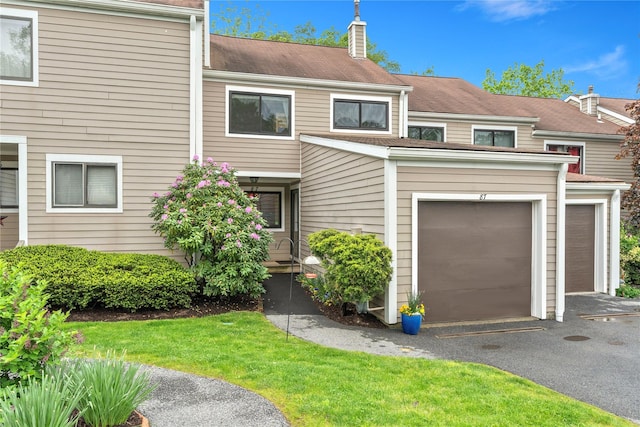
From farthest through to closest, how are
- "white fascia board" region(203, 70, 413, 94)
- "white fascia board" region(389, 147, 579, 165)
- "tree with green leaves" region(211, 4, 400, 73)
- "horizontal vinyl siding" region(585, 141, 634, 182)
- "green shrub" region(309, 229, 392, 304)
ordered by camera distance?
"tree with green leaves" region(211, 4, 400, 73)
"horizontal vinyl siding" region(585, 141, 634, 182)
"white fascia board" region(203, 70, 413, 94)
"white fascia board" region(389, 147, 579, 165)
"green shrub" region(309, 229, 392, 304)

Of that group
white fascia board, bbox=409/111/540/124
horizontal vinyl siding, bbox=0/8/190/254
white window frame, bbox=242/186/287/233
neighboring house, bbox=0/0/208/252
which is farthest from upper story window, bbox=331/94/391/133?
horizontal vinyl siding, bbox=0/8/190/254

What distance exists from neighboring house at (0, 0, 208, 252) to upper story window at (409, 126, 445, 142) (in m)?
7.92

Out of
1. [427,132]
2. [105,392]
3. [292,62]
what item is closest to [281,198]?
[292,62]

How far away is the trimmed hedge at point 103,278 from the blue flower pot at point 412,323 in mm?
4136

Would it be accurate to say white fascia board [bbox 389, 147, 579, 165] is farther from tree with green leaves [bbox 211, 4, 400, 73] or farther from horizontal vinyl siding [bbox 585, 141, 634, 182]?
tree with green leaves [bbox 211, 4, 400, 73]

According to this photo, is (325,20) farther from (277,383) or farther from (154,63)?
(277,383)

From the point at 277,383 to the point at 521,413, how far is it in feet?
8.01

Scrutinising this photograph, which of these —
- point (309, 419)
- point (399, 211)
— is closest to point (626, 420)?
point (309, 419)

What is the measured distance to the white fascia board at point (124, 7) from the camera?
8.93m

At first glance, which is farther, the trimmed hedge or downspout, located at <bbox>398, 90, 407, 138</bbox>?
downspout, located at <bbox>398, 90, 407, 138</bbox>

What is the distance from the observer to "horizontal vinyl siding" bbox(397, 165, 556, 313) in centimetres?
742

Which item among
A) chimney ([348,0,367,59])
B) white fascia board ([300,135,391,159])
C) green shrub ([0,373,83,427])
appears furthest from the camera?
chimney ([348,0,367,59])

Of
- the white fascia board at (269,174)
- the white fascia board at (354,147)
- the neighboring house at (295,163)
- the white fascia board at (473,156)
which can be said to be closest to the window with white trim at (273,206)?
the neighboring house at (295,163)

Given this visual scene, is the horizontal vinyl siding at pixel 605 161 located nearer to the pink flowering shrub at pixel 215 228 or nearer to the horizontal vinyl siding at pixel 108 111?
the pink flowering shrub at pixel 215 228
